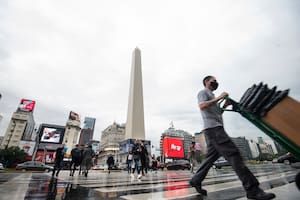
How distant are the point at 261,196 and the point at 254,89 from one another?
3.37 feet

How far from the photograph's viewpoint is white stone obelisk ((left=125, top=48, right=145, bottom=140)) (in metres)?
25.1

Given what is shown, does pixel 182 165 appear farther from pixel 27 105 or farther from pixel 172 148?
pixel 27 105

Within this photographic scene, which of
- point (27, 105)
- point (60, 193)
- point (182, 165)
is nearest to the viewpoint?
point (60, 193)

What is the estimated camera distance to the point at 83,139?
447 feet

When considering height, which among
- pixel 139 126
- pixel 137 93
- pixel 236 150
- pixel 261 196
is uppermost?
pixel 137 93

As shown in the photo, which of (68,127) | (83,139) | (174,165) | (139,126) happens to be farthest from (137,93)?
(83,139)

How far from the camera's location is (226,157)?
179 centimetres

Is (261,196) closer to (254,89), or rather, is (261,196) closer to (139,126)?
(254,89)

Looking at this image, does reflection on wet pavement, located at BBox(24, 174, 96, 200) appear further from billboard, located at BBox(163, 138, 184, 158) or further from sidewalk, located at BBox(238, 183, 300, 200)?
billboard, located at BBox(163, 138, 184, 158)

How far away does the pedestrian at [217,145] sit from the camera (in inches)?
60.9

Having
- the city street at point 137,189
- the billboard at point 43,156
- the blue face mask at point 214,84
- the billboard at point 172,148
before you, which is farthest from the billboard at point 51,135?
the blue face mask at point 214,84

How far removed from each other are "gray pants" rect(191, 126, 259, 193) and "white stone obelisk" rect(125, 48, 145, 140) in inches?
911

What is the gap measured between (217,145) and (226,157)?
0.53 ft

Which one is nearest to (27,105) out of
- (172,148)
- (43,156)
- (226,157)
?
(43,156)
